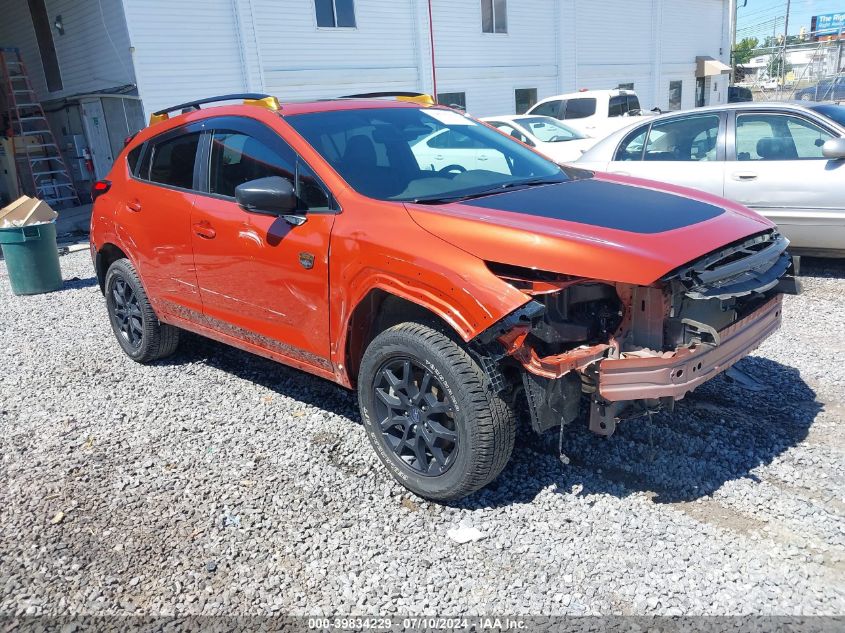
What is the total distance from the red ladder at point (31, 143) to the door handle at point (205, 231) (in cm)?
1301

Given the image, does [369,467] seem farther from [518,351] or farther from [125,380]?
[125,380]

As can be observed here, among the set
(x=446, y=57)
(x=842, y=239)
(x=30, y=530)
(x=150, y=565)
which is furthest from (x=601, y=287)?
(x=446, y=57)

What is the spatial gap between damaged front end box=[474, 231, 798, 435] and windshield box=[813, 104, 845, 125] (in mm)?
4045

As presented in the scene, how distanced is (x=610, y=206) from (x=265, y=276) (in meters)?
1.88

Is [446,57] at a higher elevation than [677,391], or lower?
higher

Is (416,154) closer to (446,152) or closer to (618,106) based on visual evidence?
(446,152)

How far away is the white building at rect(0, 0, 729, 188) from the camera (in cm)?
1347

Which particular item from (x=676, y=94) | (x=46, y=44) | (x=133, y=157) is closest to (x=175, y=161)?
(x=133, y=157)

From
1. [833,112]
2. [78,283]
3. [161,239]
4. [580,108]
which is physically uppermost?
[833,112]

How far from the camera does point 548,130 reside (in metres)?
12.7

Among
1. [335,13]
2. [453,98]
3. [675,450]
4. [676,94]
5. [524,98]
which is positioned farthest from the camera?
[676,94]

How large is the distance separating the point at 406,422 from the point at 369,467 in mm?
558

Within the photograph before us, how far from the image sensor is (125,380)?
524 cm

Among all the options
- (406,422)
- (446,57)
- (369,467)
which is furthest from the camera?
(446,57)
